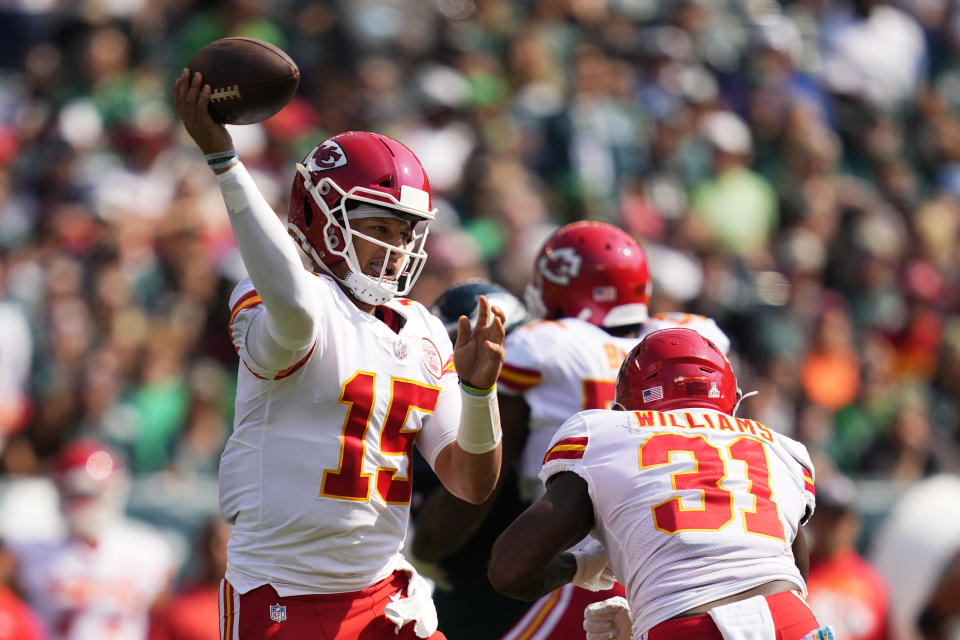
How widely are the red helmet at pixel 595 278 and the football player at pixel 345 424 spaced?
1226 mm

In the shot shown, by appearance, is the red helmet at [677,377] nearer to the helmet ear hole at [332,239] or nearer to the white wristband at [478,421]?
the white wristband at [478,421]

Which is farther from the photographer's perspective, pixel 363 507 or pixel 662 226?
pixel 662 226

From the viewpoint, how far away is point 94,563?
7.60m

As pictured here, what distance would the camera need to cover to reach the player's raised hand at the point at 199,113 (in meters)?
3.44

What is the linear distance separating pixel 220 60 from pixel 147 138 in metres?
6.56

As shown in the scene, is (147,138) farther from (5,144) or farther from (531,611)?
(531,611)

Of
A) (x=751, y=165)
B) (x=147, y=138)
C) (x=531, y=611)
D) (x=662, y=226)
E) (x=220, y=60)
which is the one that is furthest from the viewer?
(x=751, y=165)

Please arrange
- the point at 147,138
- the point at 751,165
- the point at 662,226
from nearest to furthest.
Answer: the point at 147,138, the point at 662,226, the point at 751,165

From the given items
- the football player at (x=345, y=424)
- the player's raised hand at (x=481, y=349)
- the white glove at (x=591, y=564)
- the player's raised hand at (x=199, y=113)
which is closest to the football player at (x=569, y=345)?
the white glove at (x=591, y=564)

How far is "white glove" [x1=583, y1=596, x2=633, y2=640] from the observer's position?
3910mm

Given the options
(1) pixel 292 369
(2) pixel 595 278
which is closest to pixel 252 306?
(1) pixel 292 369

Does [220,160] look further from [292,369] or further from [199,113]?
[292,369]

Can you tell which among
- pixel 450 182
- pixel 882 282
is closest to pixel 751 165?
pixel 882 282

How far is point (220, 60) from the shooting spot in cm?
351
